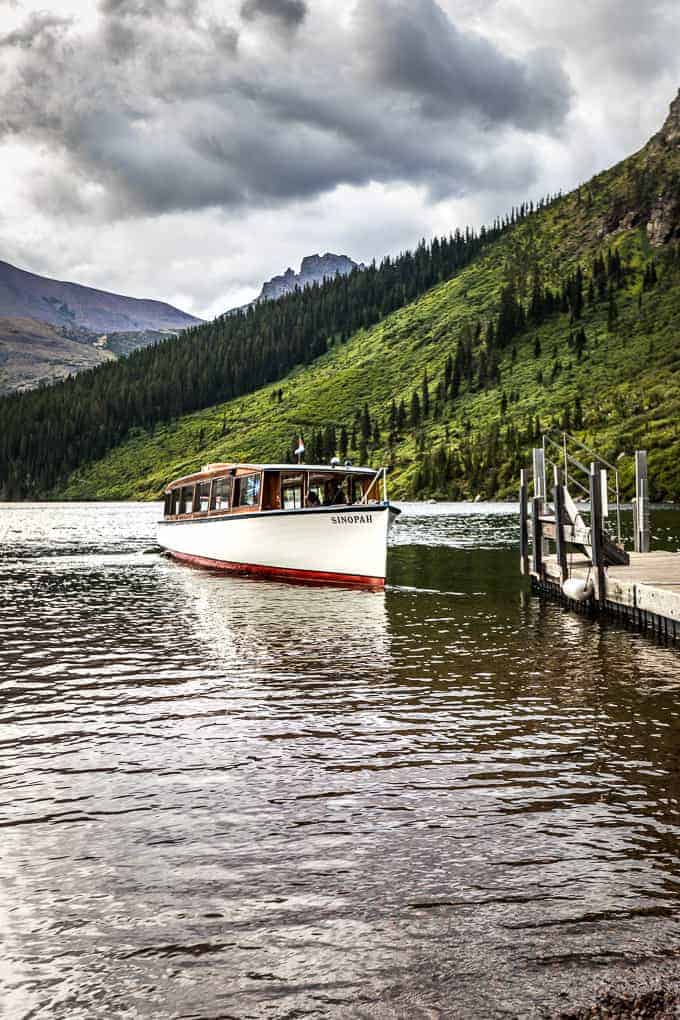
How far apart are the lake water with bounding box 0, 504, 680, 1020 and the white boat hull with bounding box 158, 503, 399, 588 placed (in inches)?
493

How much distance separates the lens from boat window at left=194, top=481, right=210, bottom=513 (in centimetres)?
4350

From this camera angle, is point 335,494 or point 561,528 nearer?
point 561,528

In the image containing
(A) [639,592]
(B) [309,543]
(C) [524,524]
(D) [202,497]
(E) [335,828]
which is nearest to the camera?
(E) [335,828]

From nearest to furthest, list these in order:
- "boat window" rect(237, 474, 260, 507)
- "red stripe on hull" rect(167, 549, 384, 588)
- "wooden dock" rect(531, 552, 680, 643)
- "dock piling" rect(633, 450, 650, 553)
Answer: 1. "wooden dock" rect(531, 552, 680, 643)
2. "dock piling" rect(633, 450, 650, 553)
3. "red stripe on hull" rect(167, 549, 384, 588)
4. "boat window" rect(237, 474, 260, 507)

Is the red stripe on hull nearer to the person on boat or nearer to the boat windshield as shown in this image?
the boat windshield

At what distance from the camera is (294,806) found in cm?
1009

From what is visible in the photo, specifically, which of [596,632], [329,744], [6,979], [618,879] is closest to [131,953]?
[6,979]

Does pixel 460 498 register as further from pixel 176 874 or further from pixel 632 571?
pixel 176 874

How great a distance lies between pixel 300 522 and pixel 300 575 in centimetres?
288

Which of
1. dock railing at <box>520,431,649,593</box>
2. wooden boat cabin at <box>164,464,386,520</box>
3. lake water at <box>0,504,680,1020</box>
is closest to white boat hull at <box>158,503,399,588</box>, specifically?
wooden boat cabin at <box>164,464,386,520</box>

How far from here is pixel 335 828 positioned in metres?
9.37

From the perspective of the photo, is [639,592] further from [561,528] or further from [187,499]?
[187,499]

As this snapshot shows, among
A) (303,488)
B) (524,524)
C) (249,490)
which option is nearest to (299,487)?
(303,488)

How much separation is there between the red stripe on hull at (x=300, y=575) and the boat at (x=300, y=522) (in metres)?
0.04
